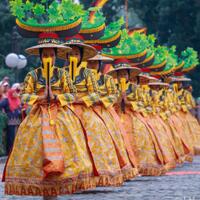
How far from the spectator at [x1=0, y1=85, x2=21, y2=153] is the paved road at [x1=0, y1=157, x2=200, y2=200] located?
178 inches

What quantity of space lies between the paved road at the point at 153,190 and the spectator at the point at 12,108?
451 cm

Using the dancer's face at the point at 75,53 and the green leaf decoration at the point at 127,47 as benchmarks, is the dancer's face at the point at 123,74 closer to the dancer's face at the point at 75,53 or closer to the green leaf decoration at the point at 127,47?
the green leaf decoration at the point at 127,47

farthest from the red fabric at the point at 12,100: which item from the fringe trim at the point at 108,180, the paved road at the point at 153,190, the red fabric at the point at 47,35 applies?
the red fabric at the point at 47,35

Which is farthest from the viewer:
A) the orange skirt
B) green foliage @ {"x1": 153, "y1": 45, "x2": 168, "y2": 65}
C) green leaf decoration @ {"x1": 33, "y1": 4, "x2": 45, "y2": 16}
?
green foliage @ {"x1": 153, "y1": 45, "x2": 168, "y2": 65}

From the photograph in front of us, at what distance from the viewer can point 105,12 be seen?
35875 millimetres

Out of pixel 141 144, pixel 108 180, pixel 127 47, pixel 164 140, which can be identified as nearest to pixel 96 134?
pixel 108 180

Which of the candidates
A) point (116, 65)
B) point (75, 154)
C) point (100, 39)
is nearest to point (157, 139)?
point (116, 65)

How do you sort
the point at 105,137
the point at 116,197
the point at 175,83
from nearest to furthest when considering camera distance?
the point at 116,197
the point at 105,137
the point at 175,83

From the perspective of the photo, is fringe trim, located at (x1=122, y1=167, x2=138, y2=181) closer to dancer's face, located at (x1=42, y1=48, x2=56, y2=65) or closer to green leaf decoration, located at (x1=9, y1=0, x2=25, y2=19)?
dancer's face, located at (x1=42, y1=48, x2=56, y2=65)

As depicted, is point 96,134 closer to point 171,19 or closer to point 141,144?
point 141,144

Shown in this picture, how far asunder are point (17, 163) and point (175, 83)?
13687 millimetres

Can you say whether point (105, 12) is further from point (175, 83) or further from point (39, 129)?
point (39, 129)

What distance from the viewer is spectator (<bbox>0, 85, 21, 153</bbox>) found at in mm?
18891

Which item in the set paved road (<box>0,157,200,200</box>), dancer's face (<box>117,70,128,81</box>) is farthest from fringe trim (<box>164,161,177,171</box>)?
dancer's face (<box>117,70,128,81</box>)
